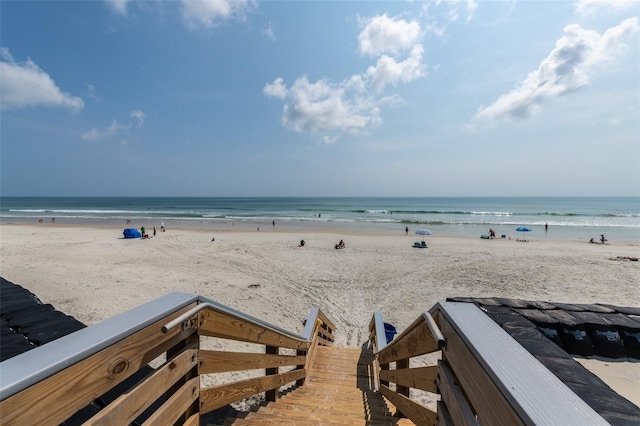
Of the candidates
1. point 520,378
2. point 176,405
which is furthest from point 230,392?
point 520,378

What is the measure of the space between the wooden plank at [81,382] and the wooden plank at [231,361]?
1.69 ft

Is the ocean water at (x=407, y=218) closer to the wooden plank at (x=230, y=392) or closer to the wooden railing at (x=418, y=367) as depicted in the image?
the wooden railing at (x=418, y=367)

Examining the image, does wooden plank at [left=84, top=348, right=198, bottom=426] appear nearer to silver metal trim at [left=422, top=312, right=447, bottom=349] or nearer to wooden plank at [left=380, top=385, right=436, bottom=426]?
silver metal trim at [left=422, top=312, right=447, bottom=349]

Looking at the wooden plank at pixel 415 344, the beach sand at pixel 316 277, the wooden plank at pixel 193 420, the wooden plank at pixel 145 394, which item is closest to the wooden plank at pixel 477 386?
the wooden plank at pixel 415 344

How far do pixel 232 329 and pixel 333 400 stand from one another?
102 inches

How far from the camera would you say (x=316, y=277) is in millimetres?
13539

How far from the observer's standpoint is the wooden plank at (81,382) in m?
0.86

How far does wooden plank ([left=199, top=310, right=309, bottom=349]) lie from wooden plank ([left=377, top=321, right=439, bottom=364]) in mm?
1227

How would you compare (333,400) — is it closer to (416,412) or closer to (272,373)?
(272,373)

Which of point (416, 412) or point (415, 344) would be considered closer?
point (415, 344)

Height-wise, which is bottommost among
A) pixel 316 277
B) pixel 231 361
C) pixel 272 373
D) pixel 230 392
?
pixel 316 277

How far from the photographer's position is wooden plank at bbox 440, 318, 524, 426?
928 mm

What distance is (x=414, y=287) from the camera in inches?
478

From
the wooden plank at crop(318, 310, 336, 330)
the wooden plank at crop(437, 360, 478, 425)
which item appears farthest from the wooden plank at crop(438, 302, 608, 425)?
the wooden plank at crop(318, 310, 336, 330)
